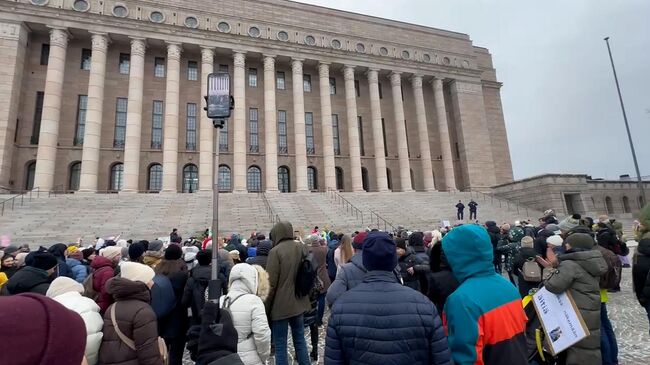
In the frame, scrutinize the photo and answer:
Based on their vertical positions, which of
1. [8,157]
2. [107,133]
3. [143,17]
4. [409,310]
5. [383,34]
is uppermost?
[383,34]

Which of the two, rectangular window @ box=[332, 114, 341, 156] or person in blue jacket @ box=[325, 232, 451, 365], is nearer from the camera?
person in blue jacket @ box=[325, 232, 451, 365]

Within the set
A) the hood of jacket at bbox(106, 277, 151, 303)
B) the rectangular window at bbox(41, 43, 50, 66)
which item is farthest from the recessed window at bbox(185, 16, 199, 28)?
the hood of jacket at bbox(106, 277, 151, 303)

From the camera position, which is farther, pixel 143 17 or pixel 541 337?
pixel 143 17

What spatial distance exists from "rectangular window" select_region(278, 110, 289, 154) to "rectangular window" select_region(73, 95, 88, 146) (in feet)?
54.2

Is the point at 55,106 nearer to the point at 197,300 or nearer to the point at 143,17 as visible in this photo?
the point at 143,17

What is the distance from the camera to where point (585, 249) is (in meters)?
3.93

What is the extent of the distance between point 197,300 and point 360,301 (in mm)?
3046

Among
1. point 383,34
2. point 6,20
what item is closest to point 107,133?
point 6,20

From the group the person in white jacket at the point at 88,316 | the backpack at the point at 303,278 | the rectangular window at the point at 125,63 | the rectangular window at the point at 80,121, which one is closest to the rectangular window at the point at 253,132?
the rectangular window at the point at 125,63

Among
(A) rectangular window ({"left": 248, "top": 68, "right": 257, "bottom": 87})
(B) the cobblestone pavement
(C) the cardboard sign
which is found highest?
(A) rectangular window ({"left": 248, "top": 68, "right": 257, "bottom": 87})

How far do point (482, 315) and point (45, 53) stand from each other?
37225 mm

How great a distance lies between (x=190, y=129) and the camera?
101 feet

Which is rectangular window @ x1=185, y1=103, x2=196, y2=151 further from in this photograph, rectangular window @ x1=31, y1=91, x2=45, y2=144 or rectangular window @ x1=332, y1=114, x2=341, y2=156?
rectangular window @ x1=332, y1=114, x2=341, y2=156

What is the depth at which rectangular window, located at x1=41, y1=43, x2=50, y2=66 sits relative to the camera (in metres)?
27.7
